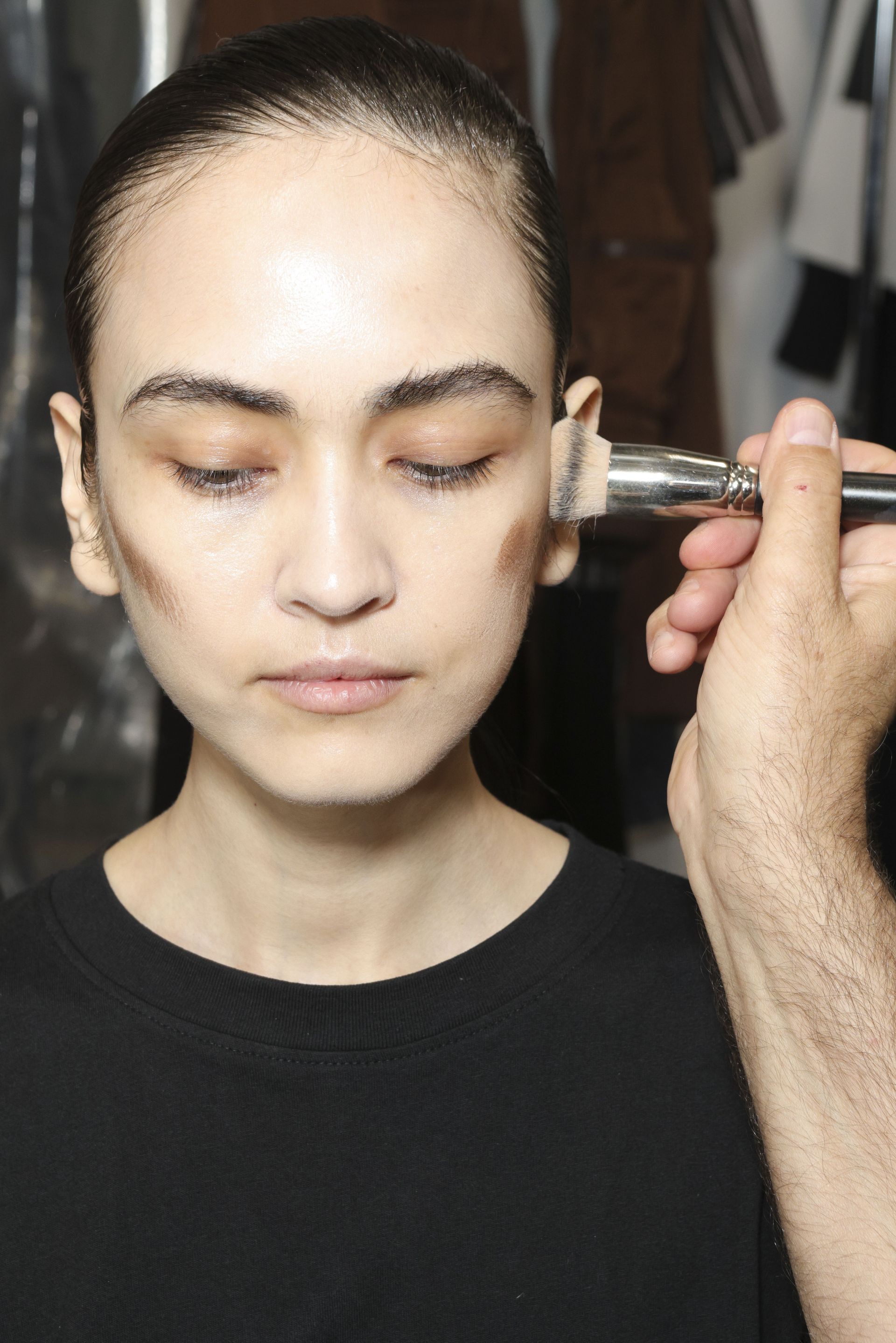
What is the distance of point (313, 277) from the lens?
77cm

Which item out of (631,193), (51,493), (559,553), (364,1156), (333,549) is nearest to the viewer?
(333,549)

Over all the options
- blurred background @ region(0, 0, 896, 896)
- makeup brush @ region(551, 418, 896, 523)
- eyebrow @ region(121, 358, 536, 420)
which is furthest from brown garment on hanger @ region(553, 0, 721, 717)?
eyebrow @ region(121, 358, 536, 420)

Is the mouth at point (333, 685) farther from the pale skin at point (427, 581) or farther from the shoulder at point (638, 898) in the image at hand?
the shoulder at point (638, 898)

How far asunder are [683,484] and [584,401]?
0.50 ft

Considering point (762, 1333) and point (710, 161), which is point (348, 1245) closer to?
point (762, 1333)

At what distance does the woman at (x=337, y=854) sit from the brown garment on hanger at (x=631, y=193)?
38.9 inches

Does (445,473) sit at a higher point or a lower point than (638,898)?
higher

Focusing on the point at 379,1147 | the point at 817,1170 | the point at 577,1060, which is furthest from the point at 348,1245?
the point at 817,1170

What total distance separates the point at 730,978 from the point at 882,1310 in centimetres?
22

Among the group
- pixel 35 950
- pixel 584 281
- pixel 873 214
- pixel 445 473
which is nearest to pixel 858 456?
pixel 445 473

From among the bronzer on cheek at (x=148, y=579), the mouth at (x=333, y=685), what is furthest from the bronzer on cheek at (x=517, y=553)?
the bronzer on cheek at (x=148, y=579)

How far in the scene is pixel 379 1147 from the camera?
868 millimetres

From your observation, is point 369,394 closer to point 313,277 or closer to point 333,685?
point 313,277

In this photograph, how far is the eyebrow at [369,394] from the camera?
77 centimetres
